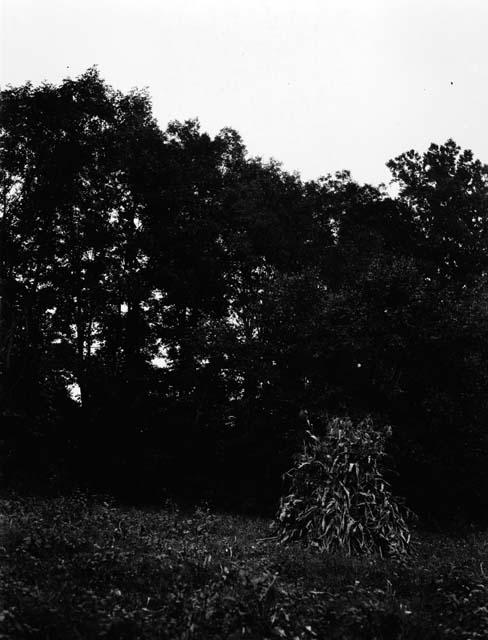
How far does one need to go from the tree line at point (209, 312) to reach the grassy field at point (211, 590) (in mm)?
11115

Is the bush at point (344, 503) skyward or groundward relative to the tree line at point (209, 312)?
groundward

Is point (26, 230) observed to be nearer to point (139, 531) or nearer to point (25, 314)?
point (25, 314)

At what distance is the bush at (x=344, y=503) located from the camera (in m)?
13.0

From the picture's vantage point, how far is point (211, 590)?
7703mm

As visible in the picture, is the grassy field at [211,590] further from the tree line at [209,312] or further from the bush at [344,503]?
the tree line at [209,312]

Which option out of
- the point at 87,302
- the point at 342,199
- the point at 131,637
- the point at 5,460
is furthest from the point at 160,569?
the point at 342,199

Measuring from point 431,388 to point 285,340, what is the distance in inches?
224

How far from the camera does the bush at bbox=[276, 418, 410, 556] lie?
1299 cm

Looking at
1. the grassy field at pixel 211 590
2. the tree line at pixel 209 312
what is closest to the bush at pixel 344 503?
the grassy field at pixel 211 590

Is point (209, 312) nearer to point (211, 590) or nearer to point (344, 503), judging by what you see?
point (344, 503)

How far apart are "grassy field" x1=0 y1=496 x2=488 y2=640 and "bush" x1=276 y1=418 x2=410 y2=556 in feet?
3.40

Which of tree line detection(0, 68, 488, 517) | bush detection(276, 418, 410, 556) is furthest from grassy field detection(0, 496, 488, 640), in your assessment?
tree line detection(0, 68, 488, 517)

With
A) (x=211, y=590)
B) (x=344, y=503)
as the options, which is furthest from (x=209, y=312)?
(x=211, y=590)

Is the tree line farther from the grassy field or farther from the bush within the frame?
the grassy field
